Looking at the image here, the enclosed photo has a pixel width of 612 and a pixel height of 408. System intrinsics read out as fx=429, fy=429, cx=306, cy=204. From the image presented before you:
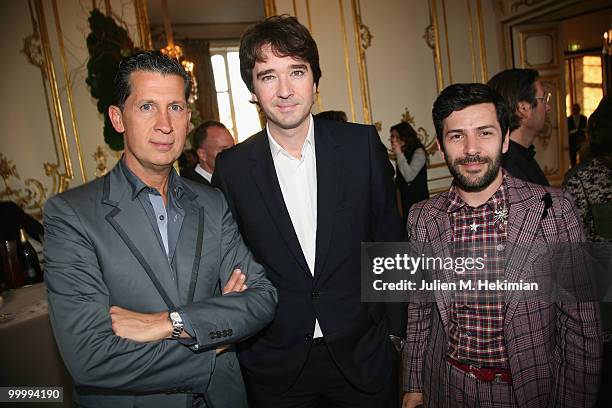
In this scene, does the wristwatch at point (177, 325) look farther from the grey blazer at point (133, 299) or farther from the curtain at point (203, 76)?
the curtain at point (203, 76)

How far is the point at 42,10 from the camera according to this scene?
4.57 meters

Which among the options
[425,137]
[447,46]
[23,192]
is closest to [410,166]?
[425,137]

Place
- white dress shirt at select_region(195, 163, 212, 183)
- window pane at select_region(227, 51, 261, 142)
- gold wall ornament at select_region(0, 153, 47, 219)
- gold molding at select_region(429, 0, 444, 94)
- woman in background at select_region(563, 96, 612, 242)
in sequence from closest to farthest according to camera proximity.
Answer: woman in background at select_region(563, 96, 612, 242), white dress shirt at select_region(195, 163, 212, 183), gold wall ornament at select_region(0, 153, 47, 219), gold molding at select_region(429, 0, 444, 94), window pane at select_region(227, 51, 261, 142)

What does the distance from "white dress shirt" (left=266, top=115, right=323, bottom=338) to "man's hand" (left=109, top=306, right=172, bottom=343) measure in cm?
57

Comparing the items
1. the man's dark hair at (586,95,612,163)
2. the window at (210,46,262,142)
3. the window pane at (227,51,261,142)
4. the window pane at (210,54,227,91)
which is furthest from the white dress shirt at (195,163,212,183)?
the window pane at (210,54,227,91)

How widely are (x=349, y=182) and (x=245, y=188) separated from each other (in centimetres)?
40

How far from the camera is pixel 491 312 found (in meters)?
1.39

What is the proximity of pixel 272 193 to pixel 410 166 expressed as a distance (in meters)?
3.63

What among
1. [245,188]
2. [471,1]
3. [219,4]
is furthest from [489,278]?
[219,4]

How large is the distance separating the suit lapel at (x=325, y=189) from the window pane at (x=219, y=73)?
29.7 ft

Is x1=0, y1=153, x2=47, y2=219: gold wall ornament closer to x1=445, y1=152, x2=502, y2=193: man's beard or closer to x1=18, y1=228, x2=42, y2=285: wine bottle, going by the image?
x1=18, y1=228, x2=42, y2=285: wine bottle

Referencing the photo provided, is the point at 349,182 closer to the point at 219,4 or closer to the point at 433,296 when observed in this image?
the point at 433,296

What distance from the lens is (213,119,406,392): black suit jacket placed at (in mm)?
1587

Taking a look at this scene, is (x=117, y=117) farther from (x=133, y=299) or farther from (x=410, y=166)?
(x=410, y=166)
